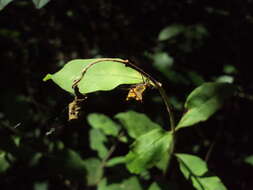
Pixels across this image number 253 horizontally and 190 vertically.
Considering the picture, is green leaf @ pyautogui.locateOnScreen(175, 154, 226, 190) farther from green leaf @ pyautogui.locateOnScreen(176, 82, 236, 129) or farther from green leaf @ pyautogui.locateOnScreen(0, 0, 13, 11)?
green leaf @ pyautogui.locateOnScreen(0, 0, 13, 11)

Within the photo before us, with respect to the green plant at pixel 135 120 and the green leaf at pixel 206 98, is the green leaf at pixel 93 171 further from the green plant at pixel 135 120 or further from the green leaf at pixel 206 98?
the green leaf at pixel 206 98

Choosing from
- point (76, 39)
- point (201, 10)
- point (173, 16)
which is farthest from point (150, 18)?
point (76, 39)

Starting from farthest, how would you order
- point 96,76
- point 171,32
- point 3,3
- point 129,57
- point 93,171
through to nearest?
point 129,57
point 171,32
point 93,171
point 3,3
point 96,76

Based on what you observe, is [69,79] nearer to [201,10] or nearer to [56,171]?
[56,171]

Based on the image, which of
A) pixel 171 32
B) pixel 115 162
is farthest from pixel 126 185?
pixel 171 32

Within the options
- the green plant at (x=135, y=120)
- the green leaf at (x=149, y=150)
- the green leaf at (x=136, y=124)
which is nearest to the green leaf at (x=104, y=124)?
the green plant at (x=135, y=120)

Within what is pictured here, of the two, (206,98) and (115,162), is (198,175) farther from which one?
(115,162)
